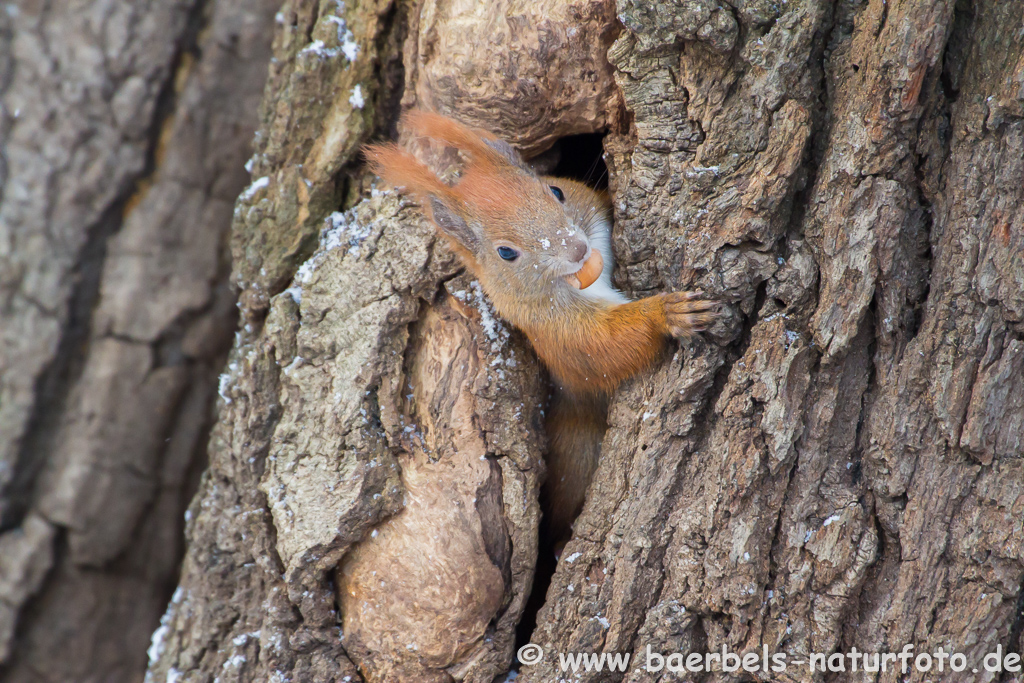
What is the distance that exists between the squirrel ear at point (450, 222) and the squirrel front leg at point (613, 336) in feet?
1.19

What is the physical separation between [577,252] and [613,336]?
1.01ft

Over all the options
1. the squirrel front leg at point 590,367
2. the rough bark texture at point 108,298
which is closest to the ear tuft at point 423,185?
the squirrel front leg at point 590,367

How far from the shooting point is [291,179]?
8.05 ft

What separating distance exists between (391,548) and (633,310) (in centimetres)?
96

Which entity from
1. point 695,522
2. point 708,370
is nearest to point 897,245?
point 708,370

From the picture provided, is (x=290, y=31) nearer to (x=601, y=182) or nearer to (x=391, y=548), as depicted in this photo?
(x=601, y=182)

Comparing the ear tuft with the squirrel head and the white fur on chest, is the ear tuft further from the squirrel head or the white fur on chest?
the white fur on chest

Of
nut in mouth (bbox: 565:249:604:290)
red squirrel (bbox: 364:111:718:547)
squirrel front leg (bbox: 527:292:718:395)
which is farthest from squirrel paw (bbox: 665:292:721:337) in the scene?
nut in mouth (bbox: 565:249:604:290)

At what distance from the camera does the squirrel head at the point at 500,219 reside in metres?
2.25

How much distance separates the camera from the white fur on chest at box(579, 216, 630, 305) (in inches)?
89.0

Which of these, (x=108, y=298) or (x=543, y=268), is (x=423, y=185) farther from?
(x=108, y=298)

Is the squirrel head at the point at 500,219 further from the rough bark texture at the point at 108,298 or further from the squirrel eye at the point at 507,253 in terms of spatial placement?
the rough bark texture at the point at 108,298

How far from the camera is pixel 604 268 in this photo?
238 centimetres

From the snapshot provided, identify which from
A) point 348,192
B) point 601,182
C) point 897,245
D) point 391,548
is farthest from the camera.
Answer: point 601,182
